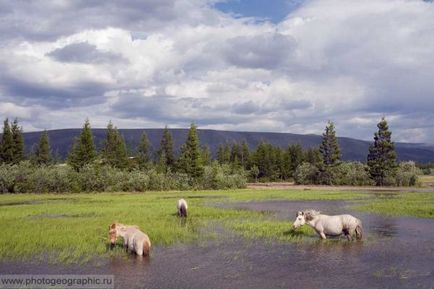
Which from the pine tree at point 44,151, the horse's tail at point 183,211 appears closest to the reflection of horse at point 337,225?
the horse's tail at point 183,211

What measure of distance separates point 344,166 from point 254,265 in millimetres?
81781

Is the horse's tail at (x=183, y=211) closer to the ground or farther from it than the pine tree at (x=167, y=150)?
closer to the ground

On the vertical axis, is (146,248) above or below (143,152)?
below

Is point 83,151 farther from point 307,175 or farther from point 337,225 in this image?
point 337,225

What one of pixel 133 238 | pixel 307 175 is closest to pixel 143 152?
pixel 307 175

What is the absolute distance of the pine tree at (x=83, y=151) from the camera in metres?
75.0

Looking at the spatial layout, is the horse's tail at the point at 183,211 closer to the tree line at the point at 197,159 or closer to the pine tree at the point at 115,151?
the tree line at the point at 197,159

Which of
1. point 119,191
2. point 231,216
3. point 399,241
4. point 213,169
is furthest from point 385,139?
point 399,241

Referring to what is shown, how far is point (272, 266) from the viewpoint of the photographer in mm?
15156

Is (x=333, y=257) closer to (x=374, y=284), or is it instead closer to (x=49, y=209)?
Result: (x=374, y=284)

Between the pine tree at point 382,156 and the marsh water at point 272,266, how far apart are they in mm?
66584

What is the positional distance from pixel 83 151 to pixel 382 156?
176 ft

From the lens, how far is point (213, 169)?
80250mm

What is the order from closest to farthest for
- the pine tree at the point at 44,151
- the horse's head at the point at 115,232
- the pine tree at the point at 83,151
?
the horse's head at the point at 115,232, the pine tree at the point at 83,151, the pine tree at the point at 44,151
